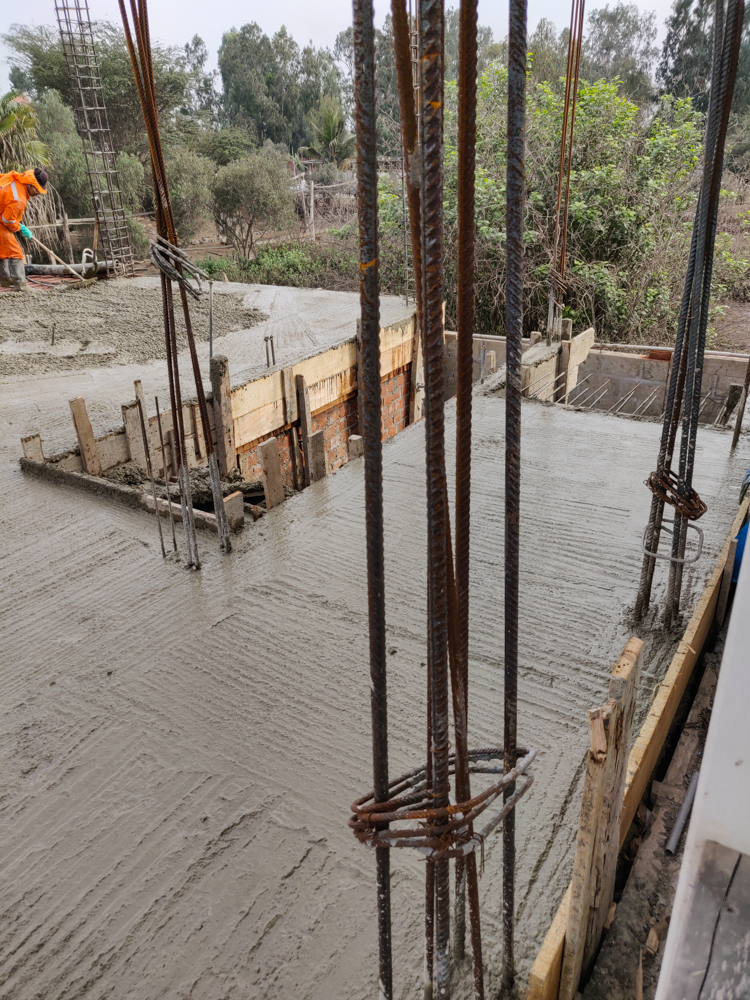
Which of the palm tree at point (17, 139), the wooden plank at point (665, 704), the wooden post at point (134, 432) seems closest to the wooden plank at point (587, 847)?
the wooden plank at point (665, 704)

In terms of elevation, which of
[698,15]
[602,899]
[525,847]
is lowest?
[525,847]

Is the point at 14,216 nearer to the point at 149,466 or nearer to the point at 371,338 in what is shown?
the point at 149,466

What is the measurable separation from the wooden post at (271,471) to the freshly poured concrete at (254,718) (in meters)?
0.13

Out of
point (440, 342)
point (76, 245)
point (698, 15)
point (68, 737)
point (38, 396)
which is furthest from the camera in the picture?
point (698, 15)

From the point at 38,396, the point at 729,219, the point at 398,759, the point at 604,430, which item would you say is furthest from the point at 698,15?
the point at 398,759

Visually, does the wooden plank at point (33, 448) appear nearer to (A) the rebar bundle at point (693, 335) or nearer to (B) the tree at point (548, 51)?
(A) the rebar bundle at point (693, 335)

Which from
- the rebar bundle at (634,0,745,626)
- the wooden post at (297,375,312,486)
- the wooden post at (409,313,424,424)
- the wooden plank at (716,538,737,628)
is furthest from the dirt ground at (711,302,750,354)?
the rebar bundle at (634,0,745,626)

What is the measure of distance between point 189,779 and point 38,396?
22.5ft

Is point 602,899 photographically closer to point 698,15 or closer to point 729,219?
point 729,219

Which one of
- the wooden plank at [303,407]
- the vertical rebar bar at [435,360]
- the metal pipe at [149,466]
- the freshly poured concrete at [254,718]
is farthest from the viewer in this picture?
the wooden plank at [303,407]

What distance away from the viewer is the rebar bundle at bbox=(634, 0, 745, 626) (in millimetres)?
3125

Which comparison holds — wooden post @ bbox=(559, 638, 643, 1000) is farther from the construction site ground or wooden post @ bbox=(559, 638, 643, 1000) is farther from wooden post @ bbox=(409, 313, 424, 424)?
wooden post @ bbox=(409, 313, 424, 424)

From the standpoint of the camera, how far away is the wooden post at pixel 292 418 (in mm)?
9508

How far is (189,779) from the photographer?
3.75 meters
